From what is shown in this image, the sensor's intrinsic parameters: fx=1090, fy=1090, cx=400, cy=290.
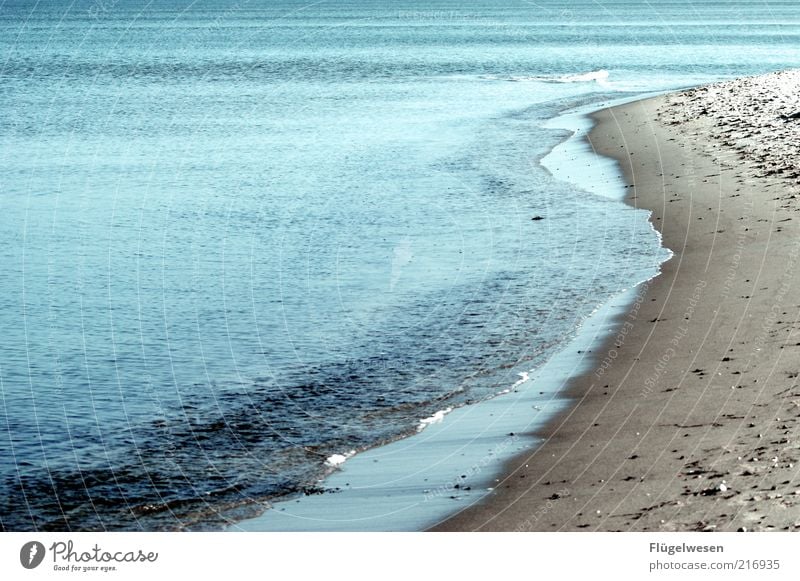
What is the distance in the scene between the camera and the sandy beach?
Result: 9.73 m

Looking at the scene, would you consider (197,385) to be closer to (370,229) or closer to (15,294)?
(15,294)

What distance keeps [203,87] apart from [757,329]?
2200 inches

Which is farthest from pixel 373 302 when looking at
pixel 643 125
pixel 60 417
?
pixel 643 125

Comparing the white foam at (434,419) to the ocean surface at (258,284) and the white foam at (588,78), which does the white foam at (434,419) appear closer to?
the ocean surface at (258,284)

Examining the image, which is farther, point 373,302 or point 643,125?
point 643,125

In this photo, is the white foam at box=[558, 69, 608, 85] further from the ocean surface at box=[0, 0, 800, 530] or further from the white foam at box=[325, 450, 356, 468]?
the white foam at box=[325, 450, 356, 468]

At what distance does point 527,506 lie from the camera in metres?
10.4

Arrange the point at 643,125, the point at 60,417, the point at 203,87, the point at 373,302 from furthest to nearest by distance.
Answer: the point at 203,87
the point at 643,125
the point at 373,302
the point at 60,417

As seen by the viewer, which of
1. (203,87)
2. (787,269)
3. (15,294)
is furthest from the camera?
(203,87)
